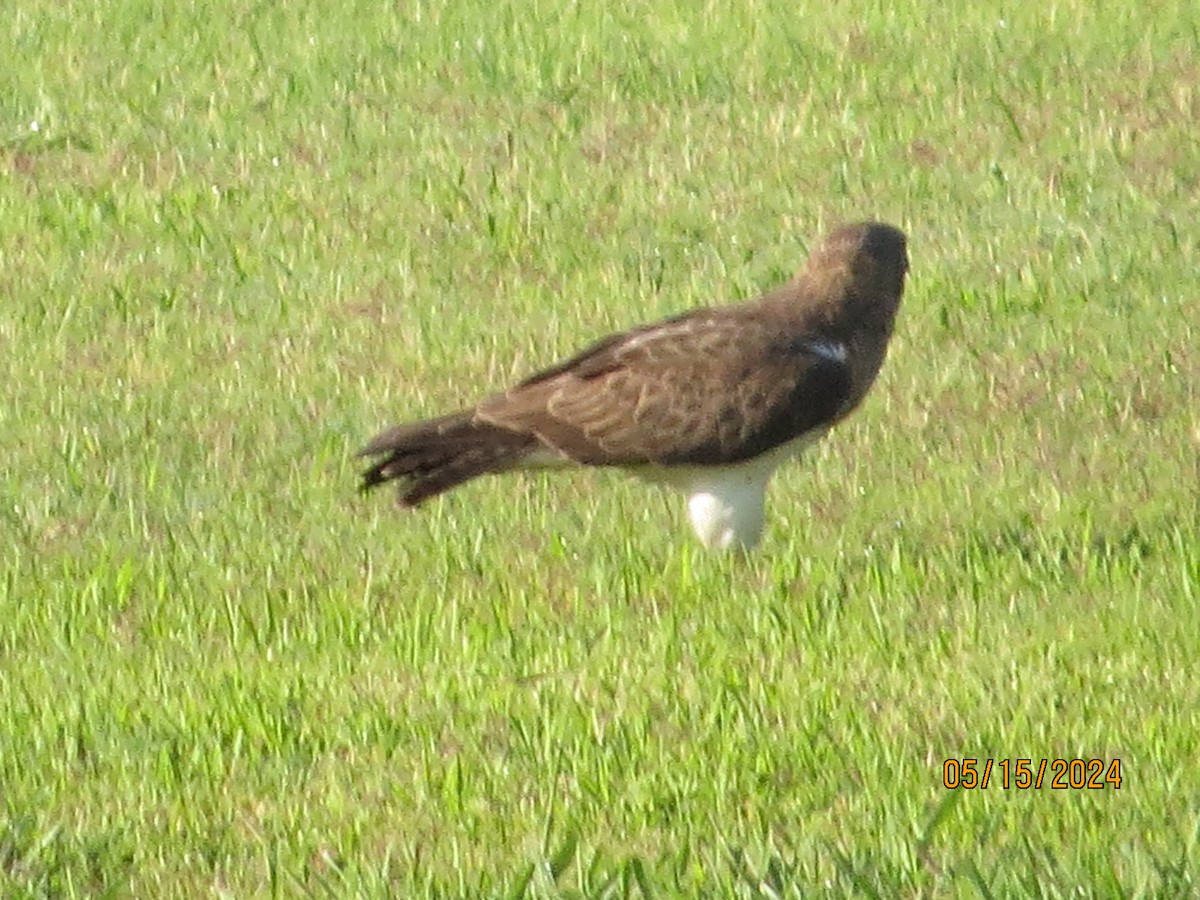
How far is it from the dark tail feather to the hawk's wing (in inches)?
3.0

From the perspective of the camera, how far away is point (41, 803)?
5.77m

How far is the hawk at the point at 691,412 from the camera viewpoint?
7469 millimetres

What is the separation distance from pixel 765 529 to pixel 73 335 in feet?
11.1

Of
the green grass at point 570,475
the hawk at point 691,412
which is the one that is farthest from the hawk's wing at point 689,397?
the green grass at point 570,475

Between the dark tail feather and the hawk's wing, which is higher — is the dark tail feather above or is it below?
below

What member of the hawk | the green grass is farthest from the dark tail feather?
the green grass

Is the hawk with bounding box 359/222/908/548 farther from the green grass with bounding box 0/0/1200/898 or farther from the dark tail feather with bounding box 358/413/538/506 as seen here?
the green grass with bounding box 0/0/1200/898

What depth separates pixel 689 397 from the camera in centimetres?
754

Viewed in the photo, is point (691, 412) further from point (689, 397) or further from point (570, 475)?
point (570, 475)

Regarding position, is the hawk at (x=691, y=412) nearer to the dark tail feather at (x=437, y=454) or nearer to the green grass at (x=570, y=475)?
the dark tail feather at (x=437, y=454)

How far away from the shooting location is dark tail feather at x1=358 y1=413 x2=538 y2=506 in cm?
746

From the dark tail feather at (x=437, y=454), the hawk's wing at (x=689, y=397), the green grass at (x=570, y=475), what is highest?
the hawk's wing at (x=689, y=397)

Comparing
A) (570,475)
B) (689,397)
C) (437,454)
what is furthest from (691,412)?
(570,475)

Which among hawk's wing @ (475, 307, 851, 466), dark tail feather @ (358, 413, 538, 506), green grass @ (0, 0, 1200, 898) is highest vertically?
hawk's wing @ (475, 307, 851, 466)
